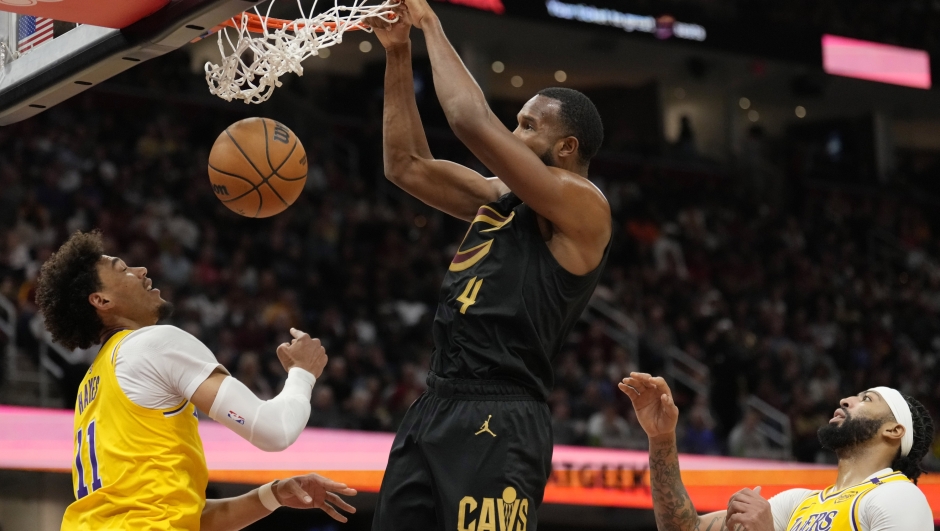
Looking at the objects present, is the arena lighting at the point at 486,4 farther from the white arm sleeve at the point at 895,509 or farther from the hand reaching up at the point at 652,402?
the white arm sleeve at the point at 895,509

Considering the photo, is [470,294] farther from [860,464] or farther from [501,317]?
[860,464]

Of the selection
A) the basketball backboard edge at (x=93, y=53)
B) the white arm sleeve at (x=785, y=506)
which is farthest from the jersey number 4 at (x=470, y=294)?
the white arm sleeve at (x=785, y=506)

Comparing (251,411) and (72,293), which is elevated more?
(72,293)

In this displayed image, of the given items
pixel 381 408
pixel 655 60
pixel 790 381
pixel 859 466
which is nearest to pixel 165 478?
pixel 859 466

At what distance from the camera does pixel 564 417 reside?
11898 millimetres

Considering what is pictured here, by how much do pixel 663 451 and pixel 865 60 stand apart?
15445mm

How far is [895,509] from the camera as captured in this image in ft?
12.7

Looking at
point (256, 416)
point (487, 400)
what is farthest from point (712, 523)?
point (256, 416)

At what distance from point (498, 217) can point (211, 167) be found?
1.24 meters

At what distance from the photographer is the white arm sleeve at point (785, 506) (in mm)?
4434

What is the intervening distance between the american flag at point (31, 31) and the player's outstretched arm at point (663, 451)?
252cm

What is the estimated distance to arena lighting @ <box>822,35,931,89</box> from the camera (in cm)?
1788

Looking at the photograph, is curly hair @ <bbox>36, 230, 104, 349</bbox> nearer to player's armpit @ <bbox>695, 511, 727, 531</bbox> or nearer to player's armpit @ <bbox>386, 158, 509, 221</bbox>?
player's armpit @ <bbox>386, 158, 509, 221</bbox>

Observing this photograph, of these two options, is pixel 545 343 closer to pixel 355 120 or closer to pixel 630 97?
pixel 355 120
